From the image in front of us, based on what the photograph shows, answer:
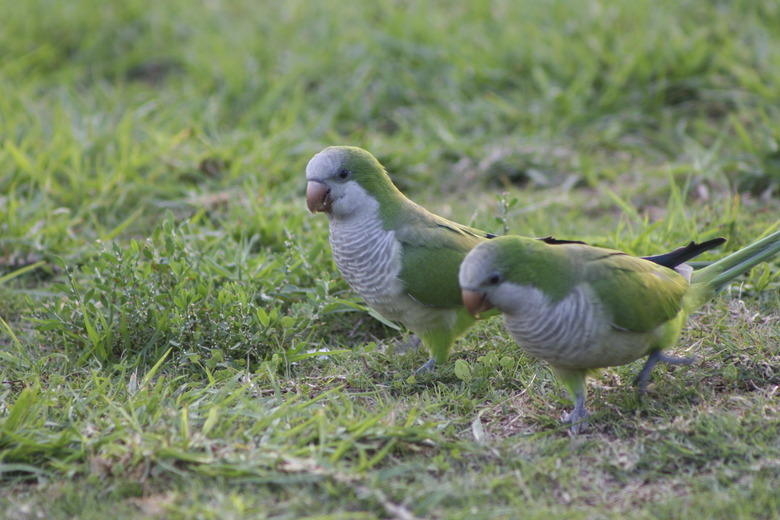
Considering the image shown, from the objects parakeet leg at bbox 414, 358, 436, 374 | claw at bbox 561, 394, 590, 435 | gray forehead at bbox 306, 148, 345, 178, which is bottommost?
parakeet leg at bbox 414, 358, 436, 374

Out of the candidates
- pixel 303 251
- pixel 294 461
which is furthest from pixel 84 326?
pixel 294 461

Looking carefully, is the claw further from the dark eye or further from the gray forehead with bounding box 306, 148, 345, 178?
the gray forehead with bounding box 306, 148, 345, 178

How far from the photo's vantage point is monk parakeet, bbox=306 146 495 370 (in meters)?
3.57

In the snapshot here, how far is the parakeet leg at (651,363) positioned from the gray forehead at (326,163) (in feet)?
5.07

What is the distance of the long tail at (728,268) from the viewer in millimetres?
3439

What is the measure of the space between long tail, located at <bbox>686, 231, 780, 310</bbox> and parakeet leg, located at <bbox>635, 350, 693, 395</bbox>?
0.76ft

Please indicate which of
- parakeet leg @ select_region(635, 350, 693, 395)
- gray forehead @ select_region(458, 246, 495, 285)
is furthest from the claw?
gray forehead @ select_region(458, 246, 495, 285)

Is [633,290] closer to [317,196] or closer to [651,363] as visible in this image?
[651,363]

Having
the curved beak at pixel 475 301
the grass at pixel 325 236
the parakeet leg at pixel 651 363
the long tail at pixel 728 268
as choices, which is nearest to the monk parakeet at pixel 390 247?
the grass at pixel 325 236

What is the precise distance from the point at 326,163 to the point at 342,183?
0.11 metres

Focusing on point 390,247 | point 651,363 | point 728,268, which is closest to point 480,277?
point 390,247

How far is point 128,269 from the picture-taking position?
3.89 meters

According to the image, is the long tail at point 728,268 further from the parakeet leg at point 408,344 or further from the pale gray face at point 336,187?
the pale gray face at point 336,187

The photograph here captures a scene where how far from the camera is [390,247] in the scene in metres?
3.63
